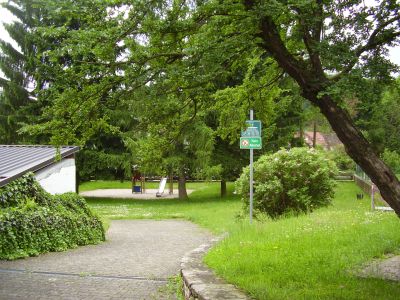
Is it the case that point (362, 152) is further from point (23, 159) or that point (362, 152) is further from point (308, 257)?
point (23, 159)

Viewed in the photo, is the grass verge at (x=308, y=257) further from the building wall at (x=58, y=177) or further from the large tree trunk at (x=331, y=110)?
the building wall at (x=58, y=177)

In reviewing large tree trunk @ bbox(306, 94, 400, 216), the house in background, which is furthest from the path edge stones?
the house in background

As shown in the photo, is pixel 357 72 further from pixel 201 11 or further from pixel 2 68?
pixel 2 68

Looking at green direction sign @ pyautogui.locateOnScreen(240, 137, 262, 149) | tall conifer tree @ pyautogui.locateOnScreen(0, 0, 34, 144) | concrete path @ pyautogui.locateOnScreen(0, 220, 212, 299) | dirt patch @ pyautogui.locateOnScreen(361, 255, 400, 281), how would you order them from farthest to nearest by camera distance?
1. tall conifer tree @ pyautogui.locateOnScreen(0, 0, 34, 144)
2. green direction sign @ pyautogui.locateOnScreen(240, 137, 262, 149)
3. concrete path @ pyautogui.locateOnScreen(0, 220, 212, 299)
4. dirt patch @ pyautogui.locateOnScreen(361, 255, 400, 281)

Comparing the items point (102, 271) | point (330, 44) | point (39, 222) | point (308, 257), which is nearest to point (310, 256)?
point (308, 257)

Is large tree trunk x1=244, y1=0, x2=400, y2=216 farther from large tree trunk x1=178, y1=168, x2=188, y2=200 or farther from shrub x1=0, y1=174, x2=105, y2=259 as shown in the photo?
large tree trunk x1=178, y1=168, x2=188, y2=200

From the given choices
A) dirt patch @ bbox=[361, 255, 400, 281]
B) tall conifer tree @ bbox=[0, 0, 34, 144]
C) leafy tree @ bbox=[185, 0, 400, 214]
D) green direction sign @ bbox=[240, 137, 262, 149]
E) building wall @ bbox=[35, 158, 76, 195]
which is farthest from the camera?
tall conifer tree @ bbox=[0, 0, 34, 144]

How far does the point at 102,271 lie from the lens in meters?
8.84

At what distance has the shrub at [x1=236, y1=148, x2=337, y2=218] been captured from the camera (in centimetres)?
1336

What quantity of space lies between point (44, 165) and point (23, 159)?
787mm

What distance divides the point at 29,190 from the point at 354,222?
26.4ft

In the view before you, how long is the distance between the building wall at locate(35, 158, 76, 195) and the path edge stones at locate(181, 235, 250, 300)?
9246mm

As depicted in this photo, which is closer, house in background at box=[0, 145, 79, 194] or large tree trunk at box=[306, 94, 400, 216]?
large tree trunk at box=[306, 94, 400, 216]

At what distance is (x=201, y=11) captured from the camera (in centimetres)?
553
